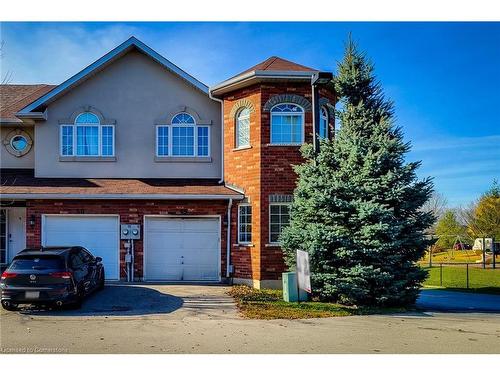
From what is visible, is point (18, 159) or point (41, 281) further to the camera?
point (18, 159)

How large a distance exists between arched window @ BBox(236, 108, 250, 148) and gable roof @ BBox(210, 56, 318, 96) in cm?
91

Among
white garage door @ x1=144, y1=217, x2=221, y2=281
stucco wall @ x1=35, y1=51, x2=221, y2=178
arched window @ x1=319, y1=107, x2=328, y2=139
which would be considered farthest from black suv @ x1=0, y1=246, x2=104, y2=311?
arched window @ x1=319, y1=107, x2=328, y2=139

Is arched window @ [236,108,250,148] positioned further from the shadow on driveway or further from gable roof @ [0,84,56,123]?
gable roof @ [0,84,56,123]

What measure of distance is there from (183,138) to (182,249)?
4.02 meters

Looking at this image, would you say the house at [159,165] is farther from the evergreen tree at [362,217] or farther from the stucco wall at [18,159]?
the evergreen tree at [362,217]

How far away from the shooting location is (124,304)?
12.3m

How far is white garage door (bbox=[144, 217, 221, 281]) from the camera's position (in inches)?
639

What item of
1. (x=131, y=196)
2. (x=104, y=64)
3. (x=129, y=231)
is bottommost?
(x=129, y=231)

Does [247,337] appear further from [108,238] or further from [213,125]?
[213,125]

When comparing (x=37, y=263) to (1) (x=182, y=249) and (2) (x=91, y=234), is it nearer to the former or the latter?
(2) (x=91, y=234)

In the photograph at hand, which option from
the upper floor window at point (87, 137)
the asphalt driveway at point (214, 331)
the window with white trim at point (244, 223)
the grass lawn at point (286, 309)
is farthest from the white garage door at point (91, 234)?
the grass lawn at point (286, 309)

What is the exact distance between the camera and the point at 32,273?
36.0ft

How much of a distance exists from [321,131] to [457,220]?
102 feet

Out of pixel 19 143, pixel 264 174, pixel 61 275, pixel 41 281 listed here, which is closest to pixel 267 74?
pixel 264 174
